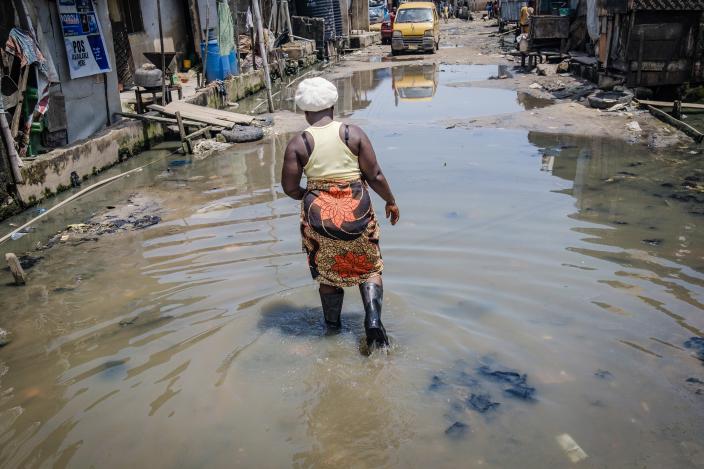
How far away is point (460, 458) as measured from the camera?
9.98 ft

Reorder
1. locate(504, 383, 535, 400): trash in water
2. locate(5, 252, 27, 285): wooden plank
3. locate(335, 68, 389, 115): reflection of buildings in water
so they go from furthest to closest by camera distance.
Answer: locate(335, 68, 389, 115): reflection of buildings in water → locate(5, 252, 27, 285): wooden plank → locate(504, 383, 535, 400): trash in water

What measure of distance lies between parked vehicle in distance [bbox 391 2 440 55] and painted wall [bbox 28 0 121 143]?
1676 cm

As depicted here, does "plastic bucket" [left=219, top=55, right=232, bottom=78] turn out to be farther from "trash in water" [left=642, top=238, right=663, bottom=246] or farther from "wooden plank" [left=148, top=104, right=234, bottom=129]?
"trash in water" [left=642, top=238, right=663, bottom=246]

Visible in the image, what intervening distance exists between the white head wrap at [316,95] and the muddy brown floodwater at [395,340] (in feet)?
5.25

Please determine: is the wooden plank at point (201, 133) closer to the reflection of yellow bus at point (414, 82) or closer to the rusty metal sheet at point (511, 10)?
the reflection of yellow bus at point (414, 82)

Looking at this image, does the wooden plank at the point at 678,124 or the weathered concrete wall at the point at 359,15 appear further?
the weathered concrete wall at the point at 359,15

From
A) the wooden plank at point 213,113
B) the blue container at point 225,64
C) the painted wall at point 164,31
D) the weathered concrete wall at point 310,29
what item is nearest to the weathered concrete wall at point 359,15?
the weathered concrete wall at point 310,29

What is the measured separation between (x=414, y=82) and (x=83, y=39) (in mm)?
10325

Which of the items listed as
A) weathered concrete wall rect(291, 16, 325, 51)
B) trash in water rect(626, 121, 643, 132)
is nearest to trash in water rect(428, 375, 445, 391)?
trash in water rect(626, 121, 643, 132)

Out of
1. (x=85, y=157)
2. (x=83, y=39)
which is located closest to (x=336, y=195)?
(x=85, y=157)

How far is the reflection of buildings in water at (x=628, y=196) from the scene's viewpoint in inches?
226

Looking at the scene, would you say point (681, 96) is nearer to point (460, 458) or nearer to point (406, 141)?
point (406, 141)

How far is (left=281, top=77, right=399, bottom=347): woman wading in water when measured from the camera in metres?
3.71

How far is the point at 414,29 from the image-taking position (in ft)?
83.9
